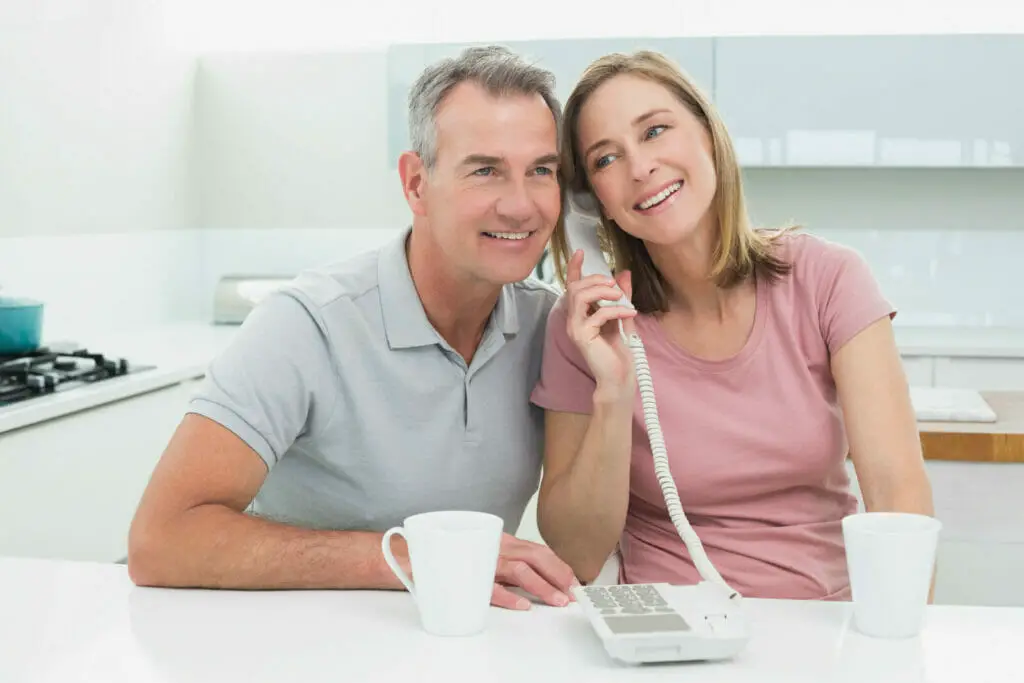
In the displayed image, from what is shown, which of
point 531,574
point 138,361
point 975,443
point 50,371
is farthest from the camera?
point 138,361

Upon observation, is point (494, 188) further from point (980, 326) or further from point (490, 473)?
point (980, 326)

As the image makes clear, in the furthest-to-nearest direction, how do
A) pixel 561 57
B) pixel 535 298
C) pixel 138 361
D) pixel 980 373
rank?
pixel 561 57 < pixel 980 373 < pixel 138 361 < pixel 535 298

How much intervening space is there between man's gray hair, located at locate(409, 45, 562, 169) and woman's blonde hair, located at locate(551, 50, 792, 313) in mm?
80

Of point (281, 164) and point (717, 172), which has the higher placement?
point (281, 164)

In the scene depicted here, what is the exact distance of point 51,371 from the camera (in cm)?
257

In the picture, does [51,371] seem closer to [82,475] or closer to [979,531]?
[82,475]

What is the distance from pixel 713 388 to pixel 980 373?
2067 mm

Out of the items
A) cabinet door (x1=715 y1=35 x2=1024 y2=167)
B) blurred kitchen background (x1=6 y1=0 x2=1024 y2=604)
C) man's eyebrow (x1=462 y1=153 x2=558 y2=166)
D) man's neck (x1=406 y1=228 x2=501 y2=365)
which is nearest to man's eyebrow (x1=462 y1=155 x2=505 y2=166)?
man's eyebrow (x1=462 y1=153 x2=558 y2=166)

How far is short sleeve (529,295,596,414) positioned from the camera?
1.61 m

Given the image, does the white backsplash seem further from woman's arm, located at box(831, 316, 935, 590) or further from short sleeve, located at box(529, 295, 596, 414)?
woman's arm, located at box(831, 316, 935, 590)

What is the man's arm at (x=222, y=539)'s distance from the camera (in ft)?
4.00

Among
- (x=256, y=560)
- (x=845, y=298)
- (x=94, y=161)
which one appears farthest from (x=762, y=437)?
(x=94, y=161)

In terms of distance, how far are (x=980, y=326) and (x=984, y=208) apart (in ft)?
1.36

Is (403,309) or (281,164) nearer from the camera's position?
(403,309)
